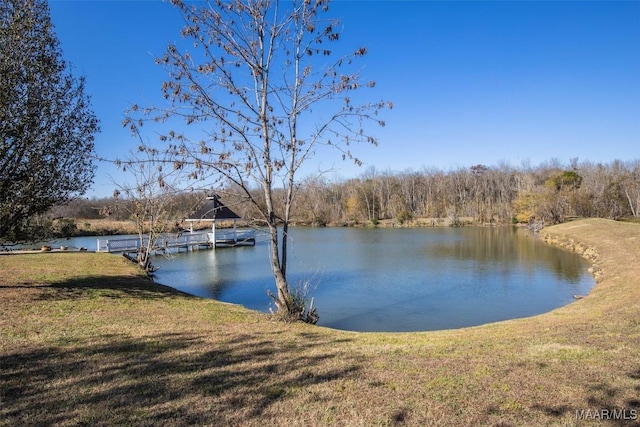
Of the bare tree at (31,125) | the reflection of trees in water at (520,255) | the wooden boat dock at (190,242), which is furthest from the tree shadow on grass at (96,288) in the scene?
the reflection of trees in water at (520,255)

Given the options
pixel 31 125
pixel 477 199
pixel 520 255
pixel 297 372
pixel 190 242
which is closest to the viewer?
pixel 297 372

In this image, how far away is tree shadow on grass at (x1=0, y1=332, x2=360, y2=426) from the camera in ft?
11.8

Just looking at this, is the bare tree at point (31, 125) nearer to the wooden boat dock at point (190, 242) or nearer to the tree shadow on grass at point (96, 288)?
the tree shadow on grass at point (96, 288)

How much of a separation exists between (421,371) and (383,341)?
1939 mm

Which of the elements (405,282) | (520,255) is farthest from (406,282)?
(520,255)

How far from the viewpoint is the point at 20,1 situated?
9.77 meters

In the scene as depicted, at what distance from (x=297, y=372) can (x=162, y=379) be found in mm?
1410

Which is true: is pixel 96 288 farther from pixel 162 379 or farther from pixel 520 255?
pixel 520 255

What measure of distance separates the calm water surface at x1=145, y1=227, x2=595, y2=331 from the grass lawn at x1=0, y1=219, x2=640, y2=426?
11.0ft

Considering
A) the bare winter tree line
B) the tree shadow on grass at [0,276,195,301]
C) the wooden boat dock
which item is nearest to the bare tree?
the tree shadow on grass at [0,276,195,301]

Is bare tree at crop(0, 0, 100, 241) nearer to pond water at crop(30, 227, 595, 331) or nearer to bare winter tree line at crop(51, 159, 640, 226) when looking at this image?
pond water at crop(30, 227, 595, 331)

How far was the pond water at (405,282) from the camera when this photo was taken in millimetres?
11367

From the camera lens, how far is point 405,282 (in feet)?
52.5

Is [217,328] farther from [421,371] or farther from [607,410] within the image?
[607,410]
